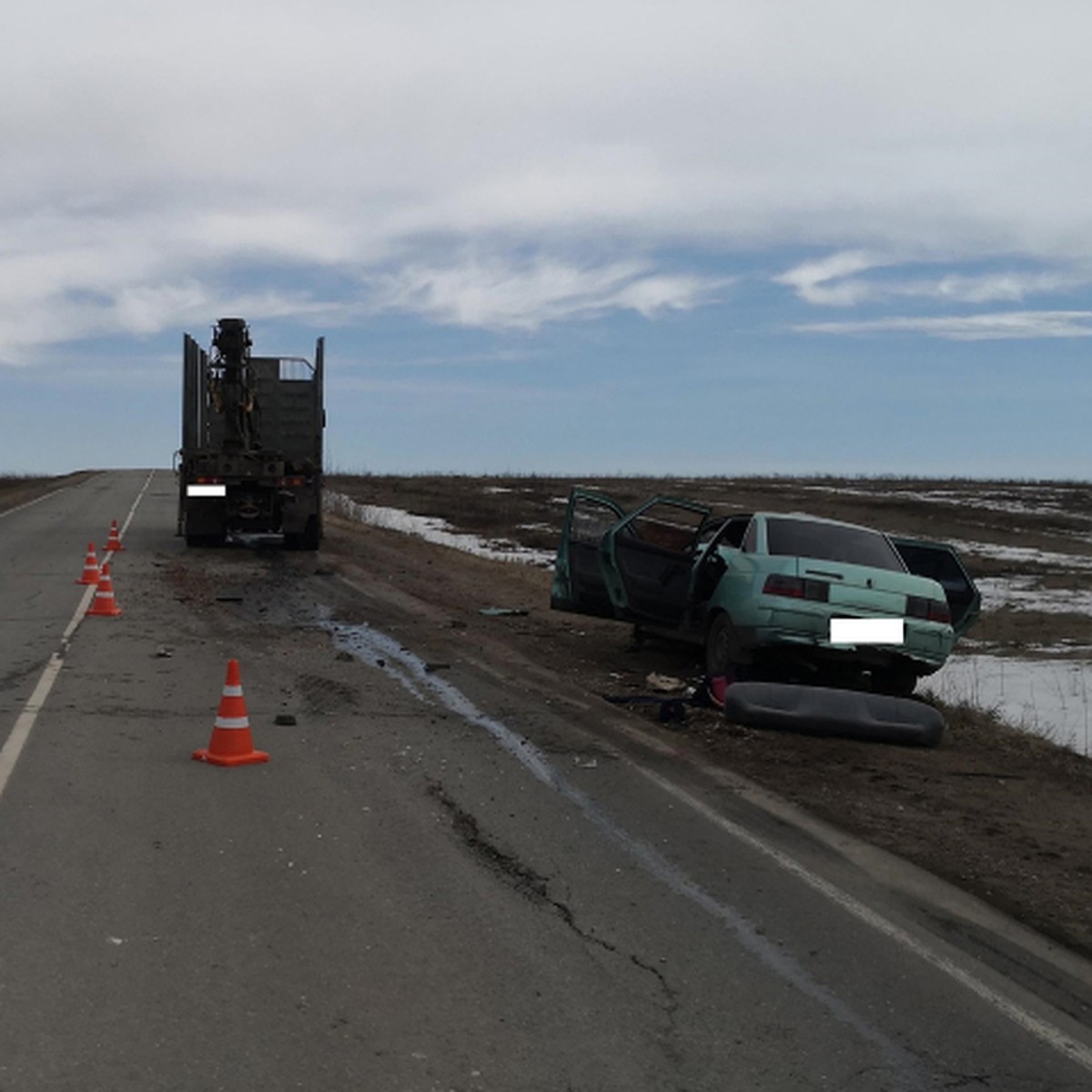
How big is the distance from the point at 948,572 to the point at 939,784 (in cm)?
462

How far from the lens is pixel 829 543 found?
11648mm

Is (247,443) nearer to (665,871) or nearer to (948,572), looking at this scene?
(948,572)

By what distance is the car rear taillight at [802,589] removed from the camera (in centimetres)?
1081

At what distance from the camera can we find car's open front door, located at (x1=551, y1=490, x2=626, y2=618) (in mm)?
13414

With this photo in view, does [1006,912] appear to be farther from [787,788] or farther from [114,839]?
[114,839]

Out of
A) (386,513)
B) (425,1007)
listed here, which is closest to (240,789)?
(425,1007)

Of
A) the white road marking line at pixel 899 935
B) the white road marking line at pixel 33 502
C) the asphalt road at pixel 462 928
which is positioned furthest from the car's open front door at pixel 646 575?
the white road marking line at pixel 33 502

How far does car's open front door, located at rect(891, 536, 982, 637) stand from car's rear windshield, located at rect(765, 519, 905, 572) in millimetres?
829

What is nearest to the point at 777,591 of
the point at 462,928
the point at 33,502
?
the point at 462,928

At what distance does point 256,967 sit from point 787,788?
4174 mm

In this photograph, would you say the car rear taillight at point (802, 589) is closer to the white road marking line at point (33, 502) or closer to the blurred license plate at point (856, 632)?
the blurred license plate at point (856, 632)

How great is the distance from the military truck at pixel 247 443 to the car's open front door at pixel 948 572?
13779 millimetres

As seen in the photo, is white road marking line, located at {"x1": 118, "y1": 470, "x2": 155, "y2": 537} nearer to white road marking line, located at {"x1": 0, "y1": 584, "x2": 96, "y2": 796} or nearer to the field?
the field

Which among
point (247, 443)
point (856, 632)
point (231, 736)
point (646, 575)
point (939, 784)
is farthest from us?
point (247, 443)
